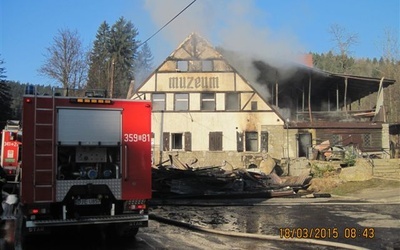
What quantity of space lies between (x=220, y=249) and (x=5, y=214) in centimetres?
667

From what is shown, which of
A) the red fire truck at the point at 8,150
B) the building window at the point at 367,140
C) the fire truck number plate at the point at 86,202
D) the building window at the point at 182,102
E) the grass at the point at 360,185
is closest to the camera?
the fire truck number plate at the point at 86,202

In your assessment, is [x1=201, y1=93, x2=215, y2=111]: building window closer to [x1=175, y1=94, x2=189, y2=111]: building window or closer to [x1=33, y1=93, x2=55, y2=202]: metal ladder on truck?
[x1=175, y1=94, x2=189, y2=111]: building window

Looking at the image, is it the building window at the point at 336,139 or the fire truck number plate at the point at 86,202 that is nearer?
the fire truck number plate at the point at 86,202

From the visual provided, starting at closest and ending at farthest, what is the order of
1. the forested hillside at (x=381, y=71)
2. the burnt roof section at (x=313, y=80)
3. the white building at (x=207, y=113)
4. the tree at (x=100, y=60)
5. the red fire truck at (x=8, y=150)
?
the red fire truck at (x=8, y=150), the burnt roof section at (x=313, y=80), the white building at (x=207, y=113), the forested hillside at (x=381, y=71), the tree at (x=100, y=60)

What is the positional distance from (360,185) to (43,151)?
15494 mm

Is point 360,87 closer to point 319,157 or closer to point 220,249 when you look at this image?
point 319,157

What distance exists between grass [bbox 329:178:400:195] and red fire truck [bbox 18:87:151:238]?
1232 cm

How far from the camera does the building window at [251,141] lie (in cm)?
3019

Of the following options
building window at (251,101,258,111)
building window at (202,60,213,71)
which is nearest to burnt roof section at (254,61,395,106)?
building window at (251,101,258,111)

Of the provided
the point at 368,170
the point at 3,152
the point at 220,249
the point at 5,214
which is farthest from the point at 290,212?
the point at 3,152

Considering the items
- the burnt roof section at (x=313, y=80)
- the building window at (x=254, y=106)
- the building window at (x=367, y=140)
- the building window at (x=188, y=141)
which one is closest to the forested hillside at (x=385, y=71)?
the burnt roof section at (x=313, y=80)

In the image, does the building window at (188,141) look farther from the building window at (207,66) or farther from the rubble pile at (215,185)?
the rubble pile at (215,185)

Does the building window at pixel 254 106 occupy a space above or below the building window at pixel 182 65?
below

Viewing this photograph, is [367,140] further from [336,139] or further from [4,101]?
[4,101]
